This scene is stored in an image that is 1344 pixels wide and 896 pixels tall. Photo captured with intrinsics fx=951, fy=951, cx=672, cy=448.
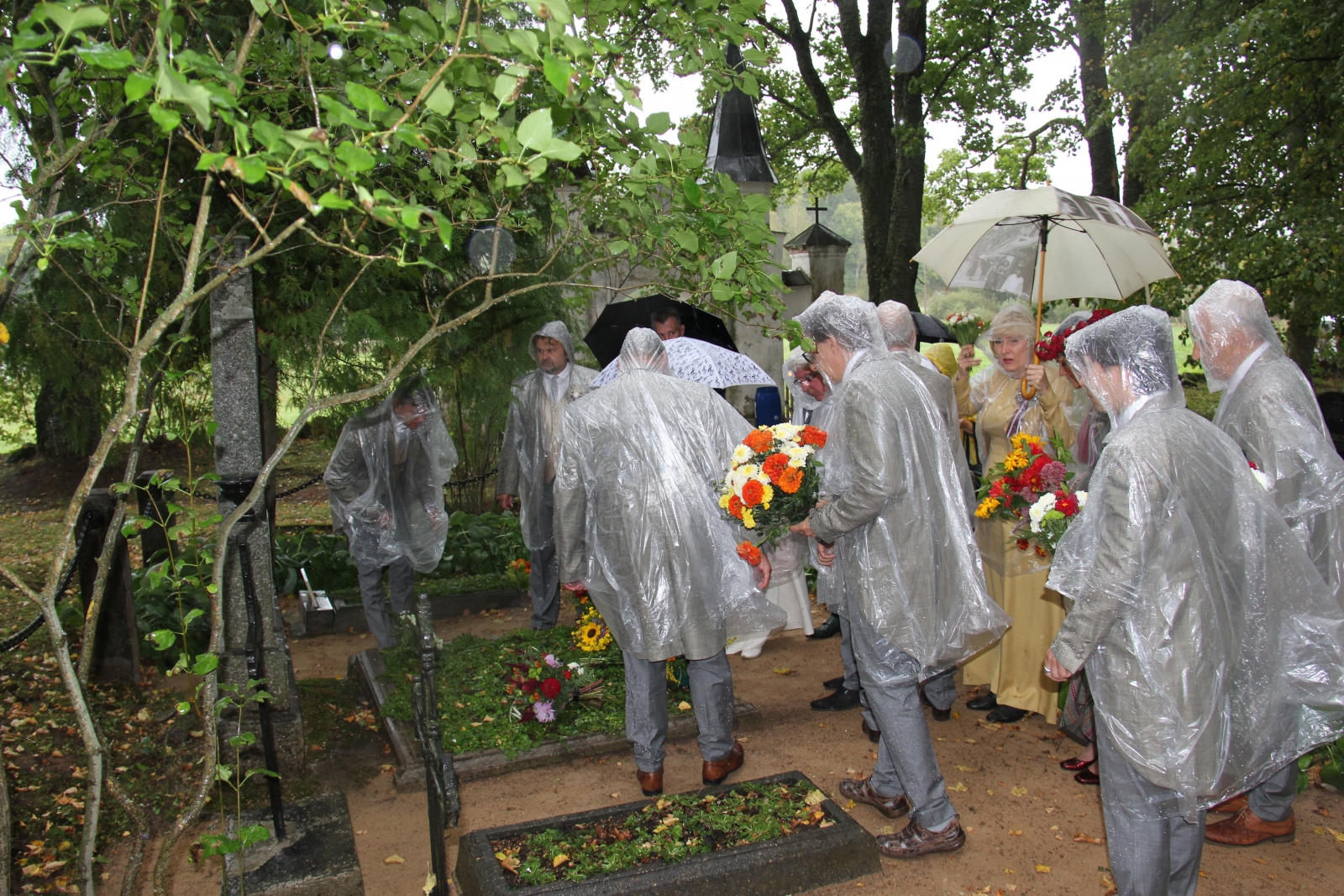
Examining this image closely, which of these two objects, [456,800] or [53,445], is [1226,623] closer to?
[456,800]

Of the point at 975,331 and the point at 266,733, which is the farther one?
the point at 975,331

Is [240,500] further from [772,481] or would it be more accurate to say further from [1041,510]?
[1041,510]

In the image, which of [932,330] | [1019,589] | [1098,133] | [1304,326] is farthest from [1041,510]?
[1304,326]

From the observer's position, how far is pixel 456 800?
310 centimetres

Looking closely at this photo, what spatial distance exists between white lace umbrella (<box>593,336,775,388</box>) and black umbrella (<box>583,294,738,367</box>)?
0.80m

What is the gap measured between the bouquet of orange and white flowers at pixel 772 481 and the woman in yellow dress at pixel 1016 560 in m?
1.49

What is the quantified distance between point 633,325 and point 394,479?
2224 millimetres

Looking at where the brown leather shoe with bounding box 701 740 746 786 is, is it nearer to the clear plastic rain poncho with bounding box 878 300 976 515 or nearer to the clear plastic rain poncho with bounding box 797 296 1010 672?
the clear plastic rain poncho with bounding box 797 296 1010 672

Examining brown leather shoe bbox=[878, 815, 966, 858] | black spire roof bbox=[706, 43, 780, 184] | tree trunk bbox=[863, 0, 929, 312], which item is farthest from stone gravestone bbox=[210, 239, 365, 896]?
black spire roof bbox=[706, 43, 780, 184]

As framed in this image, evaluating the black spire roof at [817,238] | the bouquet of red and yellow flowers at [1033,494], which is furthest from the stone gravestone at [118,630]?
the black spire roof at [817,238]

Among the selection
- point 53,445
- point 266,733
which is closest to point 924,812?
point 266,733

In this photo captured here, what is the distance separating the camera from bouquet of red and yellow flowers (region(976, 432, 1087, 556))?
3727 mm

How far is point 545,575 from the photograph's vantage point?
6.61 m

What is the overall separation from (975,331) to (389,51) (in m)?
6.30
